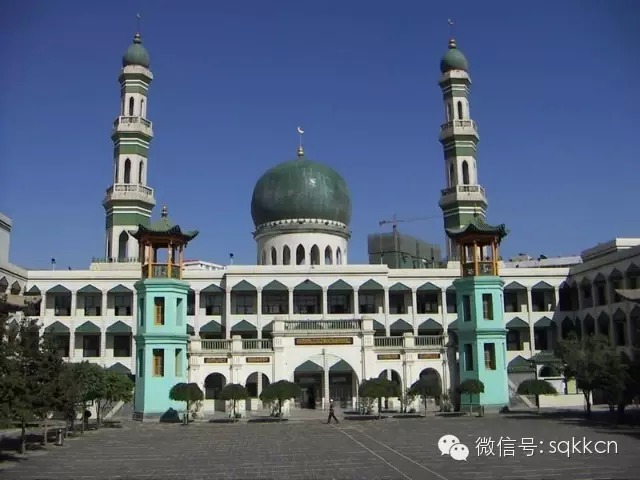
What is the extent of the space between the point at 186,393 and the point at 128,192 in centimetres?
2618

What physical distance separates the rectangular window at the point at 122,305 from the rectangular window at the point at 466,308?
1090 inches

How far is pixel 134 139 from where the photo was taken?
60250 millimetres

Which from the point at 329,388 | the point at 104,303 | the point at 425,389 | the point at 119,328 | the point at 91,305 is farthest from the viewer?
the point at 91,305

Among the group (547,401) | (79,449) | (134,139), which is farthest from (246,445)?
(134,139)

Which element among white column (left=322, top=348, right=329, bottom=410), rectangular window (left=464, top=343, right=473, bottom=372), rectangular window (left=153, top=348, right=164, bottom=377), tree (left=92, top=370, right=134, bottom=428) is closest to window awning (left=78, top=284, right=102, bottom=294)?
rectangular window (left=153, top=348, right=164, bottom=377)

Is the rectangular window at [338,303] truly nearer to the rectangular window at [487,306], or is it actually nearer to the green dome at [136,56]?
the rectangular window at [487,306]

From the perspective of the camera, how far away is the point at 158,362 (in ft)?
131

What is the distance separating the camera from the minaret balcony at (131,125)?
6009 cm

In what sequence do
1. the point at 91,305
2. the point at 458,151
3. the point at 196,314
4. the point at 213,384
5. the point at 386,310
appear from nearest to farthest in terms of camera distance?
1. the point at 213,384
2. the point at 196,314
3. the point at 386,310
4. the point at 91,305
5. the point at 458,151

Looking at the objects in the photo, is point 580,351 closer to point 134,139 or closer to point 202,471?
point 202,471

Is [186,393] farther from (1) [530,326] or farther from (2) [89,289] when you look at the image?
(1) [530,326]

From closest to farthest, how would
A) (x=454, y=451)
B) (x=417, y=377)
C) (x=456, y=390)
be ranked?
(x=454, y=451) → (x=456, y=390) → (x=417, y=377)

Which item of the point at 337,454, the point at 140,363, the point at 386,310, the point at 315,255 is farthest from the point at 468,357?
the point at 337,454

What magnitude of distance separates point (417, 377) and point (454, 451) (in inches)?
865
